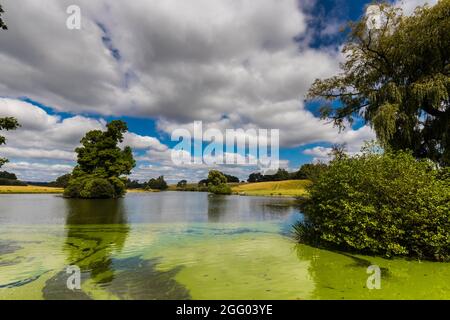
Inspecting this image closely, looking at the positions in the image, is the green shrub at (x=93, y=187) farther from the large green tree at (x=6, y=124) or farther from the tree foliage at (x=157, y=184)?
the tree foliage at (x=157, y=184)

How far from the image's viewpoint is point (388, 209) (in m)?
9.52

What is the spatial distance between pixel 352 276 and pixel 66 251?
33.5ft

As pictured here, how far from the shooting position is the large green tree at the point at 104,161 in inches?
2098

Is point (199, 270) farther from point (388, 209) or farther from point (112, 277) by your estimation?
point (388, 209)

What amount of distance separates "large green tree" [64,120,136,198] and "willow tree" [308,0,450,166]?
154 feet

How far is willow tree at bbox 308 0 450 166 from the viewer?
43.6ft

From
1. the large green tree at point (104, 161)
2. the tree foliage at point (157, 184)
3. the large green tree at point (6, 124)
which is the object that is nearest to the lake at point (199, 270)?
the large green tree at point (6, 124)

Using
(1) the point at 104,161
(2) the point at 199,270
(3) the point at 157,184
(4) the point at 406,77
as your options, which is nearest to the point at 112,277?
(2) the point at 199,270

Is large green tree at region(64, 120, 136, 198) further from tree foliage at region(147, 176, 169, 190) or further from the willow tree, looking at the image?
tree foliage at region(147, 176, 169, 190)

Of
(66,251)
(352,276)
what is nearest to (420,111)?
(352,276)

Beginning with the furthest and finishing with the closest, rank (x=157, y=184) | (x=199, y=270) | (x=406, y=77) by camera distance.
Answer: (x=157, y=184) → (x=406, y=77) → (x=199, y=270)

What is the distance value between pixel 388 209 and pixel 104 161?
54.1 metres

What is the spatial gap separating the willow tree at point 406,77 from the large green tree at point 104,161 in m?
46.9
